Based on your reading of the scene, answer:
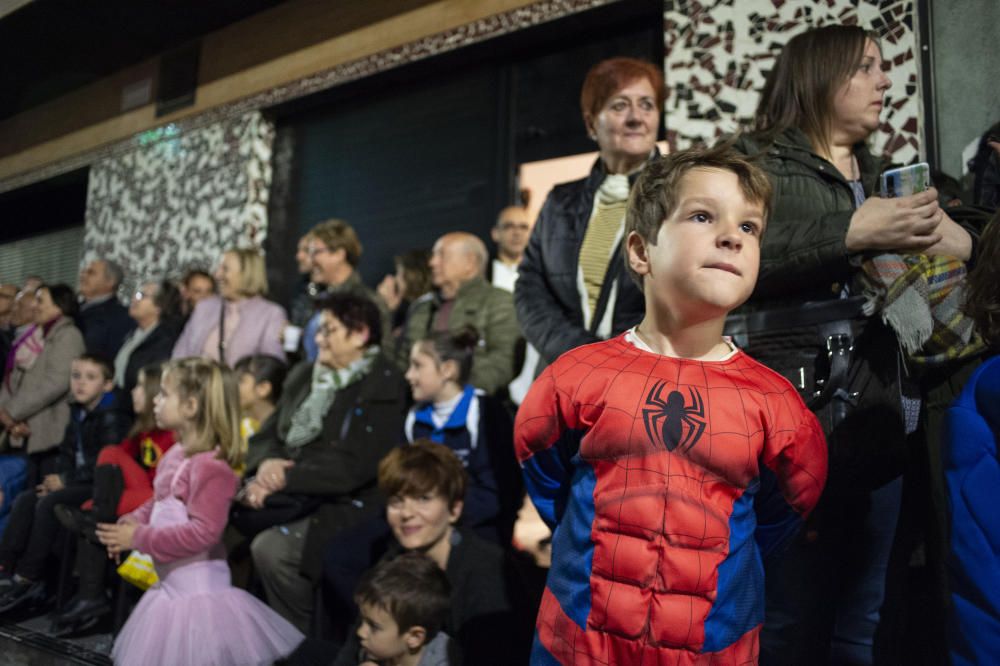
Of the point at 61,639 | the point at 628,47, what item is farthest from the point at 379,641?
the point at 628,47

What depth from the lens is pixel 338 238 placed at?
13.0 ft

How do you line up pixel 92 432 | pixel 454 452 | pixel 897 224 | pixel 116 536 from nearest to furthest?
pixel 897 224, pixel 116 536, pixel 454 452, pixel 92 432

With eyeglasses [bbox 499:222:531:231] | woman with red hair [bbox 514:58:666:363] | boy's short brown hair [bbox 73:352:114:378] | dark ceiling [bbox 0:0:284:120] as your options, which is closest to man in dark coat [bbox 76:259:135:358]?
boy's short brown hair [bbox 73:352:114:378]

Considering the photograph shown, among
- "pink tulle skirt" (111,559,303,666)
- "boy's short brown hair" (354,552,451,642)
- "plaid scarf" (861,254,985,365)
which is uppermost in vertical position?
"plaid scarf" (861,254,985,365)

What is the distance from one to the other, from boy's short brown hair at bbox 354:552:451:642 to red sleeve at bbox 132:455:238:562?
64 cm

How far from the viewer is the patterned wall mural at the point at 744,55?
279 centimetres

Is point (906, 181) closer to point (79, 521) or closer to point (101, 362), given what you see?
point (79, 521)

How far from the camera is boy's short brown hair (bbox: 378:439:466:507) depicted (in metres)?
2.37

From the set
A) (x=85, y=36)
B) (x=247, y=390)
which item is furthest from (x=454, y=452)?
(x=85, y=36)

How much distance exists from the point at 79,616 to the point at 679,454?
274 centimetres

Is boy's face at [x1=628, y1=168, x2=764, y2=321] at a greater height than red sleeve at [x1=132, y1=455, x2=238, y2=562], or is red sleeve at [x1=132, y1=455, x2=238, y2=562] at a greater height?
boy's face at [x1=628, y1=168, x2=764, y2=321]

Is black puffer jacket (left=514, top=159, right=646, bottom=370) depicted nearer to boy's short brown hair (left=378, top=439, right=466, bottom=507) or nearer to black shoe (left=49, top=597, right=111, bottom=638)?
boy's short brown hair (left=378, top=439, right=466, bottom=507)


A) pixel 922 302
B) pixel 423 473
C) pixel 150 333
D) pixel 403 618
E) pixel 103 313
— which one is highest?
pixel 103 313

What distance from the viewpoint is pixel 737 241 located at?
4.02 ft
